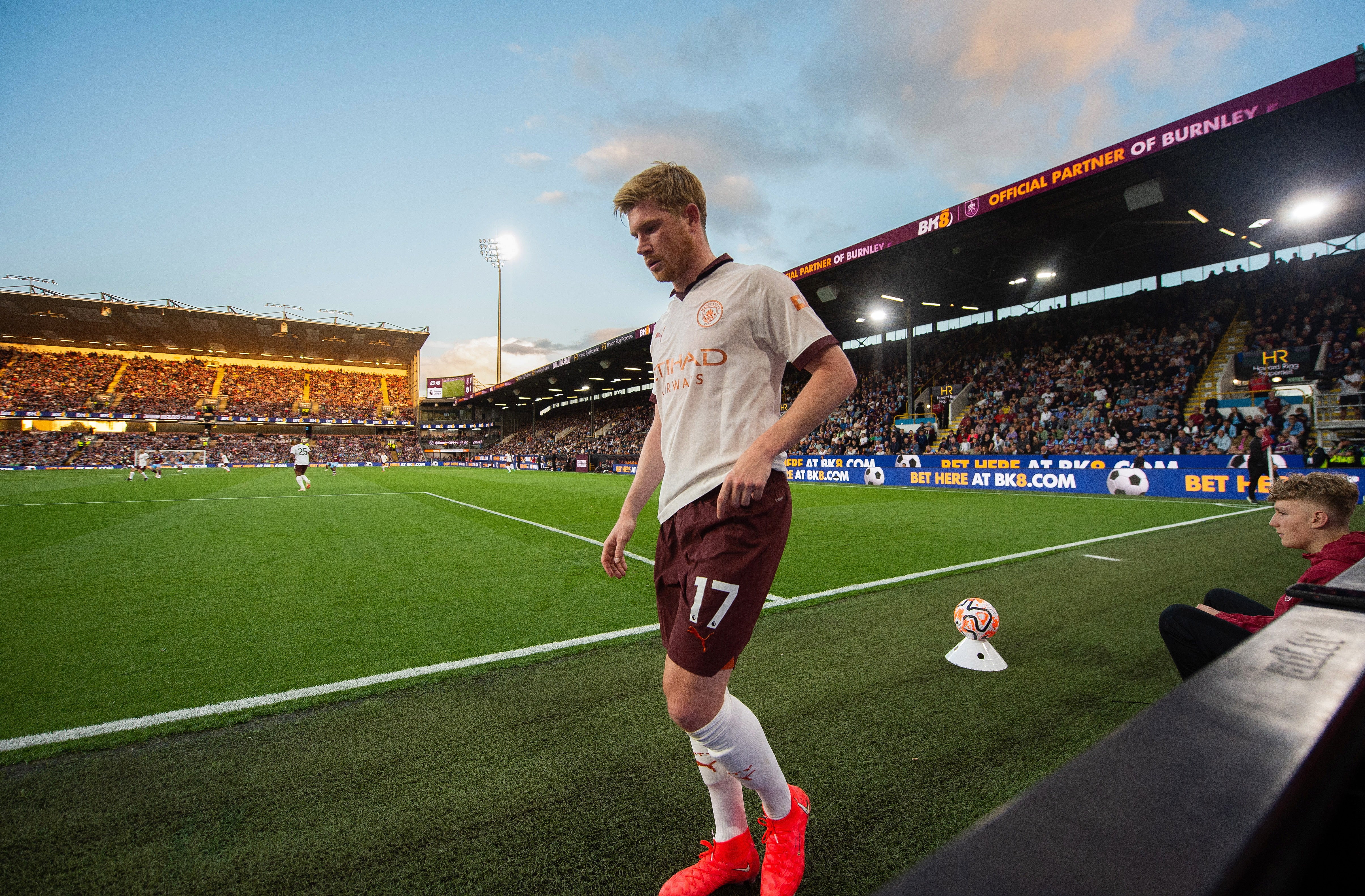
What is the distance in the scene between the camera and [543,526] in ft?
31.4

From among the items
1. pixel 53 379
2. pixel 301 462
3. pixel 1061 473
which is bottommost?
pixel 1061 473

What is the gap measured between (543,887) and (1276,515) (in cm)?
357

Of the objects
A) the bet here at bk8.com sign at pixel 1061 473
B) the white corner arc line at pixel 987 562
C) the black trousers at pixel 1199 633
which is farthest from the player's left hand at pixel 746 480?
the bet here at bk8.com sign at pixel 1061 473

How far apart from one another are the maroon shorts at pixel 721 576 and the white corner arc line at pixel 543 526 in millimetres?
3290

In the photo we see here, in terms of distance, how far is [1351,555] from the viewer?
2301 mm

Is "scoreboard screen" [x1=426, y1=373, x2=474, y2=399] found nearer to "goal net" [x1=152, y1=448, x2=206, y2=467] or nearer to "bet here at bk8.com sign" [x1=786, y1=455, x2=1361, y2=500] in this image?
"goal net" [x1=152, y1=448, x2=206, y2=467]

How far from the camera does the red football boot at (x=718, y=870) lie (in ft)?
5.58

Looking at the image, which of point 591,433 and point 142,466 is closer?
point 142,466

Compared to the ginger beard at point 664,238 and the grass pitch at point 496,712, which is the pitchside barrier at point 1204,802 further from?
the ginger beard at point 664,238

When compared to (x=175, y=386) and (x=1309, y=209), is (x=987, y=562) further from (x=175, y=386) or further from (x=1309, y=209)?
(x=175, y=386)

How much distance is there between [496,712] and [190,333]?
6592 centimetres

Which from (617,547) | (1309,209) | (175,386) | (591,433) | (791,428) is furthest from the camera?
(175,386)

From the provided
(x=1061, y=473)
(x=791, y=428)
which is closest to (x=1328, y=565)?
(x=791, y=428)

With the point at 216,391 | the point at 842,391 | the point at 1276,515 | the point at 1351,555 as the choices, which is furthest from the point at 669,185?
the point at 216,391
